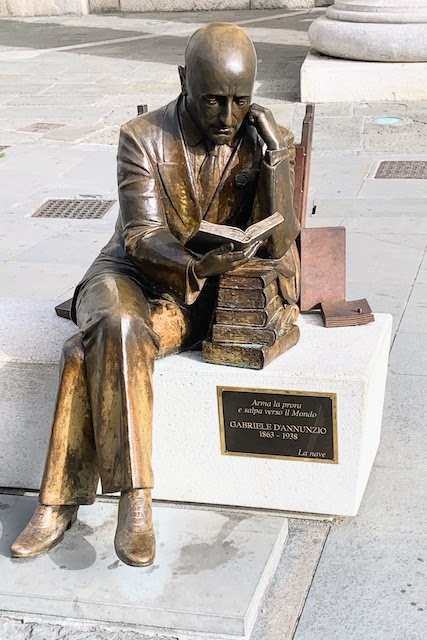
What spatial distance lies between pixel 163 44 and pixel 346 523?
36.3 feet

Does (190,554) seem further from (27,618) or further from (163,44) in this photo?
(163,44)

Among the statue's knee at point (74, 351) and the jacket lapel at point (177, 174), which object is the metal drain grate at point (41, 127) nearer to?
the jacket lapel at point (177, 174)

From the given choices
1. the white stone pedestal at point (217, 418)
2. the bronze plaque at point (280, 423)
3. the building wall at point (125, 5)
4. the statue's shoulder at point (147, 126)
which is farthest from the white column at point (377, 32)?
the bronze plaque at point (280, 423)

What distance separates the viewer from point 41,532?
3514 mm

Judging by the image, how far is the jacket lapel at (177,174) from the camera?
376 centimetres

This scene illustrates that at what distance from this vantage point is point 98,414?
3.38 m

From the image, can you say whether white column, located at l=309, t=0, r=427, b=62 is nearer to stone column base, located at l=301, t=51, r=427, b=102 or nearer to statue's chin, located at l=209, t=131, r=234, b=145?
stone column base, located at l=301, t=51, r=427, b=102

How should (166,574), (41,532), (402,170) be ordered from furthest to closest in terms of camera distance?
(402,170), (41,532), (166,574)

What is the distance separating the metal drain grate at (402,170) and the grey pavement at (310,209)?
10cm

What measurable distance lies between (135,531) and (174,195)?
4.01 feet

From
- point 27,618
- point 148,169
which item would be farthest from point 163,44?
point 27,618

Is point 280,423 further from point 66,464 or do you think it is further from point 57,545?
point 57,545

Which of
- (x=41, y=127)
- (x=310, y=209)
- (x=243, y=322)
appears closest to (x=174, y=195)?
(x=243, y=322)

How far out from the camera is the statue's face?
3484mm
